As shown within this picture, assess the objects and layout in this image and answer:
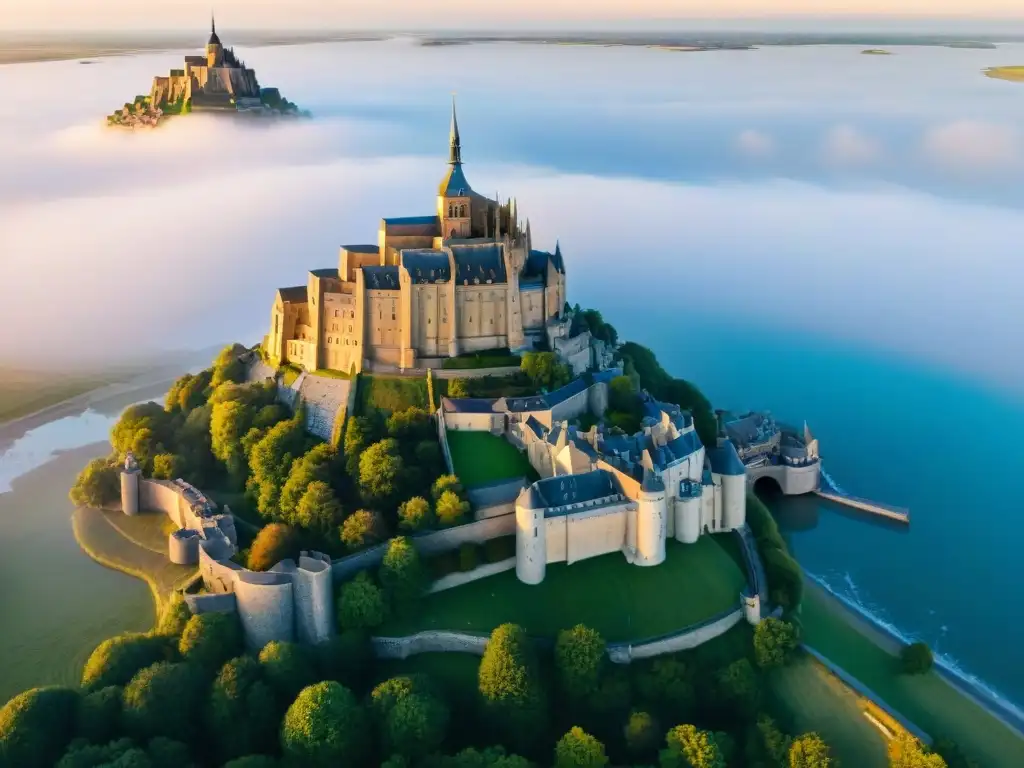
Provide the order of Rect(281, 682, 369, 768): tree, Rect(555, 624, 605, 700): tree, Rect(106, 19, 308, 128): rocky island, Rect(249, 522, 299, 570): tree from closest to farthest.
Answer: Rect(281, 682, 369, 768): tree
Rect(555, 624, 605, 700): tree
Rect(249, 522, 299, 570): tree
Rect(106, 19, 308, 128): rocky island

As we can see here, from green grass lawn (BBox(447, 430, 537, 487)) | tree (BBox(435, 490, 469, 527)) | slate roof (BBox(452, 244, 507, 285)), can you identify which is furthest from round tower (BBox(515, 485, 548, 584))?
slate roof (BBox(452, 244, 507, 285))

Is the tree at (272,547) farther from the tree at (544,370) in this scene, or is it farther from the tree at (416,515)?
the tree at (544,370)

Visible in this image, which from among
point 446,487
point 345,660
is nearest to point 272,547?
point 345,660

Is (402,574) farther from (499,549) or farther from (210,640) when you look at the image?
(210,640)

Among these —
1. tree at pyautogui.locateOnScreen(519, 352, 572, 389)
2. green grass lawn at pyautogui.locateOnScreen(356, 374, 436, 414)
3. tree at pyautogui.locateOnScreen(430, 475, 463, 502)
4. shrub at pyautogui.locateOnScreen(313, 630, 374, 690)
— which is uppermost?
tree at pyautogui.locateOnScreen(519, 352, 572, 389)

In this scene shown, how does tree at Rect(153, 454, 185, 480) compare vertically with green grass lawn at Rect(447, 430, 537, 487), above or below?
below

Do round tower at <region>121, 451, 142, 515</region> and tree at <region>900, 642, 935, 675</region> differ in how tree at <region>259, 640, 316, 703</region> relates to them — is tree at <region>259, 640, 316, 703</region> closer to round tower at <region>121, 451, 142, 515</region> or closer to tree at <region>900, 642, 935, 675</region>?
round tower at <region>121, 451, 142, 515</region>
